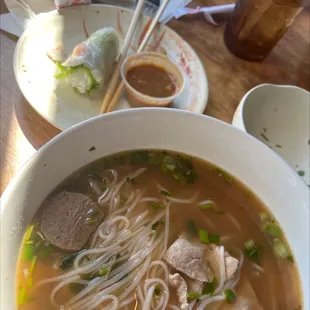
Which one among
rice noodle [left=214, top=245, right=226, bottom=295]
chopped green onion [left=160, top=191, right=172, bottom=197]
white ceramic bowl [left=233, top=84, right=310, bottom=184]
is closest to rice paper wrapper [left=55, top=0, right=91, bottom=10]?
white ceramic bowl [left=233, top=84, right=310, bottom=184]

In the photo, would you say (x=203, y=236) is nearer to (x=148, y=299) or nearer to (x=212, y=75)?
(x=148, y=299)

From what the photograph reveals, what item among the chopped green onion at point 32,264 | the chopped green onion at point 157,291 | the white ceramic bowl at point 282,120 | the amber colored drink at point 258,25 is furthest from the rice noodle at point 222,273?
the amber colored drink at point 258,25

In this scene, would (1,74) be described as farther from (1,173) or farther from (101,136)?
(101,136)

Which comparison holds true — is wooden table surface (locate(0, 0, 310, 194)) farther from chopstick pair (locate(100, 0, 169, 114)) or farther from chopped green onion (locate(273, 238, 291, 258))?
chopped green onion (locate(273, 238, 291, 258))

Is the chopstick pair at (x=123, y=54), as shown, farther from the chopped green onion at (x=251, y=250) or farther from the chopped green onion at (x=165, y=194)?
the chopped green onion at (x=251, y=250)

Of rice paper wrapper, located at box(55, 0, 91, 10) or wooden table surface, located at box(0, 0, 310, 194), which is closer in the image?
wooden table surface, located at box(0, 0, 310, 194)

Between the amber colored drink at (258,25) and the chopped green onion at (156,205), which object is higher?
the amber colored drink at (258,25)
